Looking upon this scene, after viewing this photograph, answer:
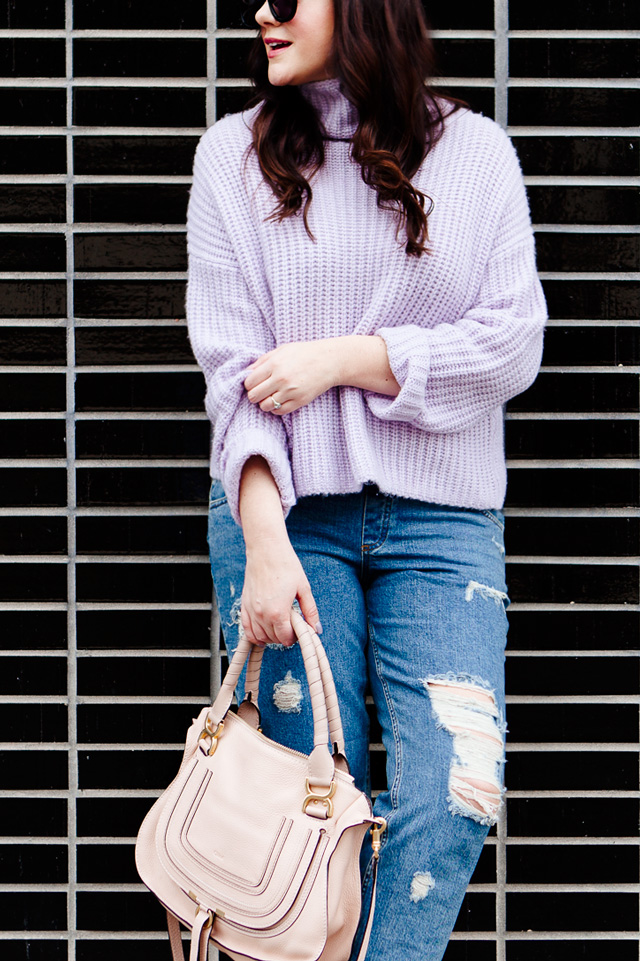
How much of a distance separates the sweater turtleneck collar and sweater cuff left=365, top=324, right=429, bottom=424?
0.42 m

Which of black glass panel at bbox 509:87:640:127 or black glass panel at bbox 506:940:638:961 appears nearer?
black glass panel at bbox 509:87:640:127

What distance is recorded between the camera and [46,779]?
2.13 m

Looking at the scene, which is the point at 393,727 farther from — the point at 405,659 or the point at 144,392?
the point at 144,392

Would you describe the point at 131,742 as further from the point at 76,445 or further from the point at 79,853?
the point at 76,445

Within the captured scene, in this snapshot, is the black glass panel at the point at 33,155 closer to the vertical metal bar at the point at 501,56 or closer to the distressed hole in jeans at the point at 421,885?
the vertical metal bar at the point at 501,56

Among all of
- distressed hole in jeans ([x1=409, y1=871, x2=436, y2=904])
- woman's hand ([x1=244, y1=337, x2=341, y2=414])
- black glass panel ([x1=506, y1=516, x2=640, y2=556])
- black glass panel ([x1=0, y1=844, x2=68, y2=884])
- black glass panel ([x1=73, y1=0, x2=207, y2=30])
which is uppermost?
black glass panel ([x1=73, y1=0, x2=207, y2=30])

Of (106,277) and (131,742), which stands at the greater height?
(106,277)

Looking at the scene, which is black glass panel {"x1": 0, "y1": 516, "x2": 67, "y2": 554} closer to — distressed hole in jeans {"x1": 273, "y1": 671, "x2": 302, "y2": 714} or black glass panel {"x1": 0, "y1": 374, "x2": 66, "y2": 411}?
black glass panel {"x1": 0, "y1": 374, "x2": 66, "y2": 411}

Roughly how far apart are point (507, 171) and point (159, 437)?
1046mm

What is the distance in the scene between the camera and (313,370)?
1.39m

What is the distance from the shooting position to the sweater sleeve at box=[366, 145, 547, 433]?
4.67 ft

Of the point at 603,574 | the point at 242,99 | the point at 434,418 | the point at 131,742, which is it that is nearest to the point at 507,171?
the point at 434,418

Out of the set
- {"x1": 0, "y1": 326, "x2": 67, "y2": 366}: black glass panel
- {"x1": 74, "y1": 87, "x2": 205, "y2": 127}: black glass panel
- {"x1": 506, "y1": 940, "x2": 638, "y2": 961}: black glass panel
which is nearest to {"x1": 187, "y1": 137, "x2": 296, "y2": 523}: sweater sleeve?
{"x1": 74, "y1": 87, "x2": 205, "y2": 127}: black glass panel

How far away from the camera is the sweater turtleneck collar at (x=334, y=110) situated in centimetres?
156
